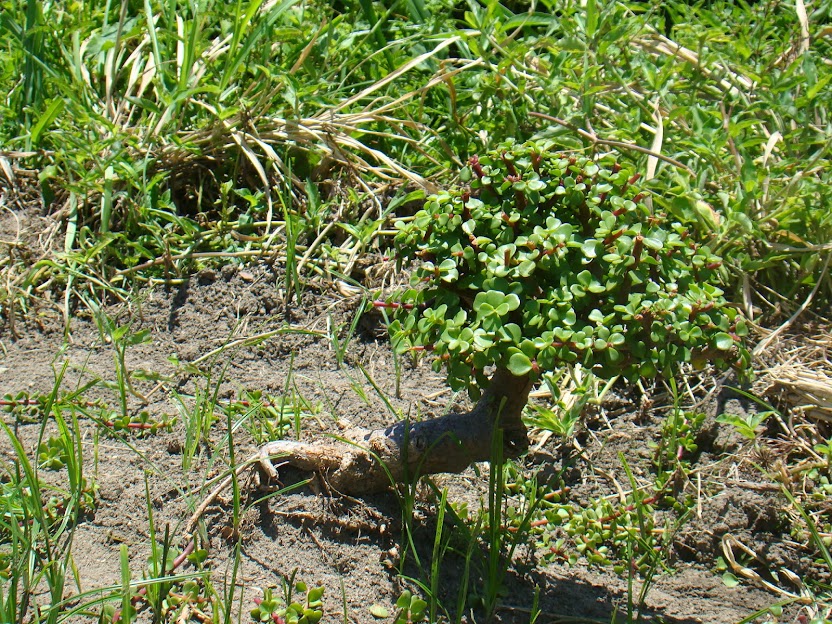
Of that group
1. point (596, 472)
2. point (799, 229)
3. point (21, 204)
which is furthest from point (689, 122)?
point (21, 204)

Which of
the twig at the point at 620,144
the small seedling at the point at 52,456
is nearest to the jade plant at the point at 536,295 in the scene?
the twig at the point at 620,144

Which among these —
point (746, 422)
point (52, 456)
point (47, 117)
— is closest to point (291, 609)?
point (52, 456)

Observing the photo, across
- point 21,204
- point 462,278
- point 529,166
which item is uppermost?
point 529,166

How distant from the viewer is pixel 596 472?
245 cm

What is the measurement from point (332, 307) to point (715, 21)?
6.60 feet

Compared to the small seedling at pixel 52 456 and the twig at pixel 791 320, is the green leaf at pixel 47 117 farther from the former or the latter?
the twig at pixel 791 320

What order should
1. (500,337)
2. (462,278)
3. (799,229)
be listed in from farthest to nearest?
(799,229)
(462,278)
(500,337)

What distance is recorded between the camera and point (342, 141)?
3.16 meters

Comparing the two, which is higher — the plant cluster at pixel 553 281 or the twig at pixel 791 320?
the plant cluster at pixel 553 281

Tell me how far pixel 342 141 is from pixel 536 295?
1.45m

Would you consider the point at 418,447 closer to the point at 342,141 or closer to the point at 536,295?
the point at 536,295

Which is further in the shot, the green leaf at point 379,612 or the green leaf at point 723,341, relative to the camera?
the green leaf at point 379,612

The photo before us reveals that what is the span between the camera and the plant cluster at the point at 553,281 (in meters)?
1.74

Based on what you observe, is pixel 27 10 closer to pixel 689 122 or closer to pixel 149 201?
pixel 149 201
